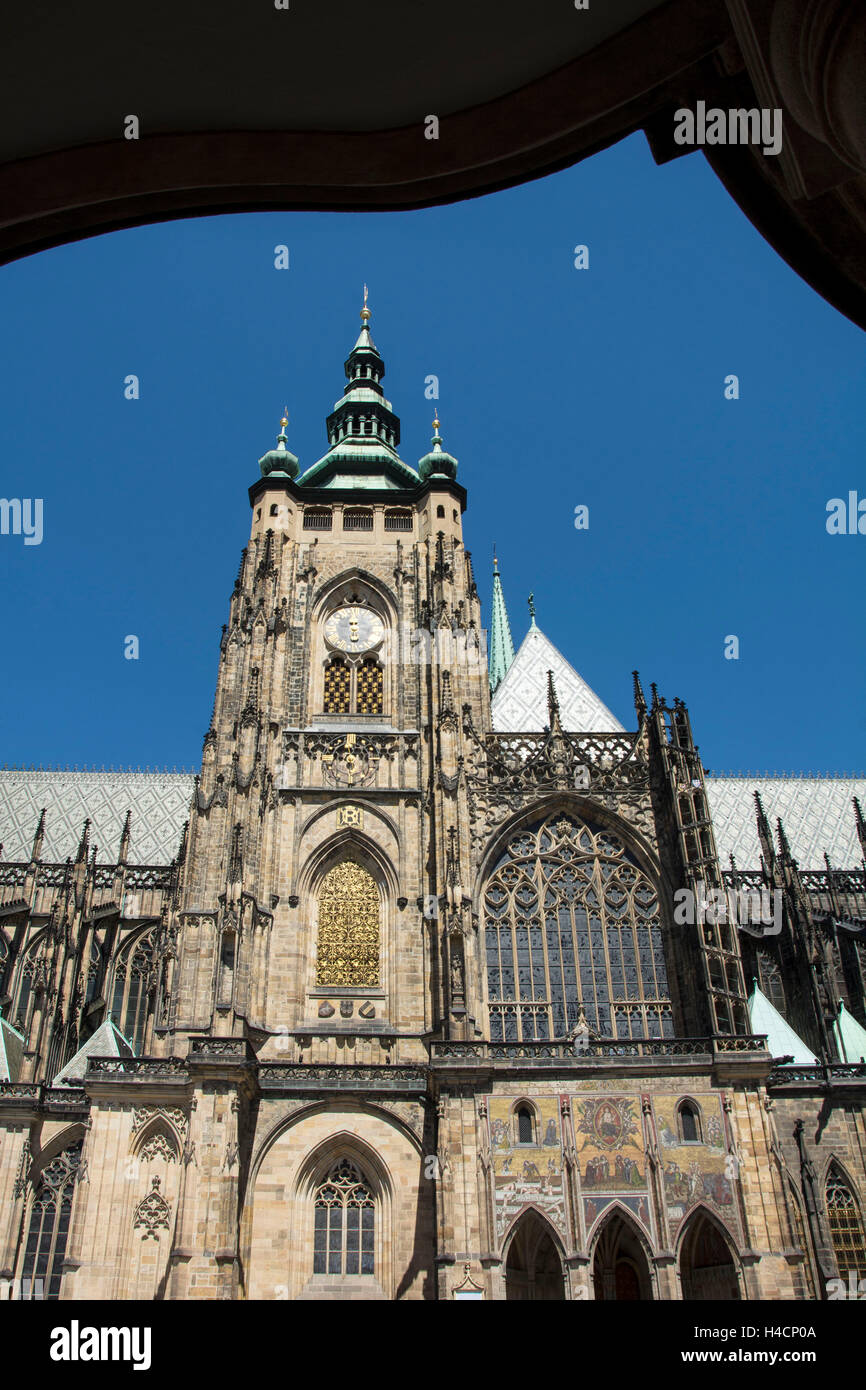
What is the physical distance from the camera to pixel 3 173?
3.47 m

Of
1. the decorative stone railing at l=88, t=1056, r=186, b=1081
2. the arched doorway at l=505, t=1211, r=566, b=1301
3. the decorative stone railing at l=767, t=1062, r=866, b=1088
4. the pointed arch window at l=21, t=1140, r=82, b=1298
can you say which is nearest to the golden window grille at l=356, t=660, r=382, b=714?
the decorative stone railing at l=88, t=1056, r=186, b=1081

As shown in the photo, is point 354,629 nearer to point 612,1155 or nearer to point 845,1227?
point 612,1155

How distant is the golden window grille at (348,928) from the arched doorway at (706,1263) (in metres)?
9.11

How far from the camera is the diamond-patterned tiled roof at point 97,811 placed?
4078cm

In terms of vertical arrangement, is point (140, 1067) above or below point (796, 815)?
below

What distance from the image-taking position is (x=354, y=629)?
32.4 metres

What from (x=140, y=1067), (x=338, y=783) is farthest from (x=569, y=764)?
(x=140, y=1067)

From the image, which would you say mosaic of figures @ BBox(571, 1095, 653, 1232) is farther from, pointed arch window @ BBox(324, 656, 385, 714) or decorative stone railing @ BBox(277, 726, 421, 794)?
pointed arch window @ BBox(324, 656, 385, 714)

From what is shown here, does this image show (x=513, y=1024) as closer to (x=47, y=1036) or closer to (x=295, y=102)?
(x=47, y=1036)

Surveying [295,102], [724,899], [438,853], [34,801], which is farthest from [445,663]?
[295,102]

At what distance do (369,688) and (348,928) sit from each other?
24.6 feet

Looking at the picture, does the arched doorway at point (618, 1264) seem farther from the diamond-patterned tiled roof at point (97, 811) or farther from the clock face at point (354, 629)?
the diamond-patterned tiled roof at point (97, 811)

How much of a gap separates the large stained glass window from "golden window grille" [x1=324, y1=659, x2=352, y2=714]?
6620mm

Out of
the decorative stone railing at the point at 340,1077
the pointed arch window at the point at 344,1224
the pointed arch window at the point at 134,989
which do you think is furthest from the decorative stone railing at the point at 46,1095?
the pointed arch window at the point at 344,1224
